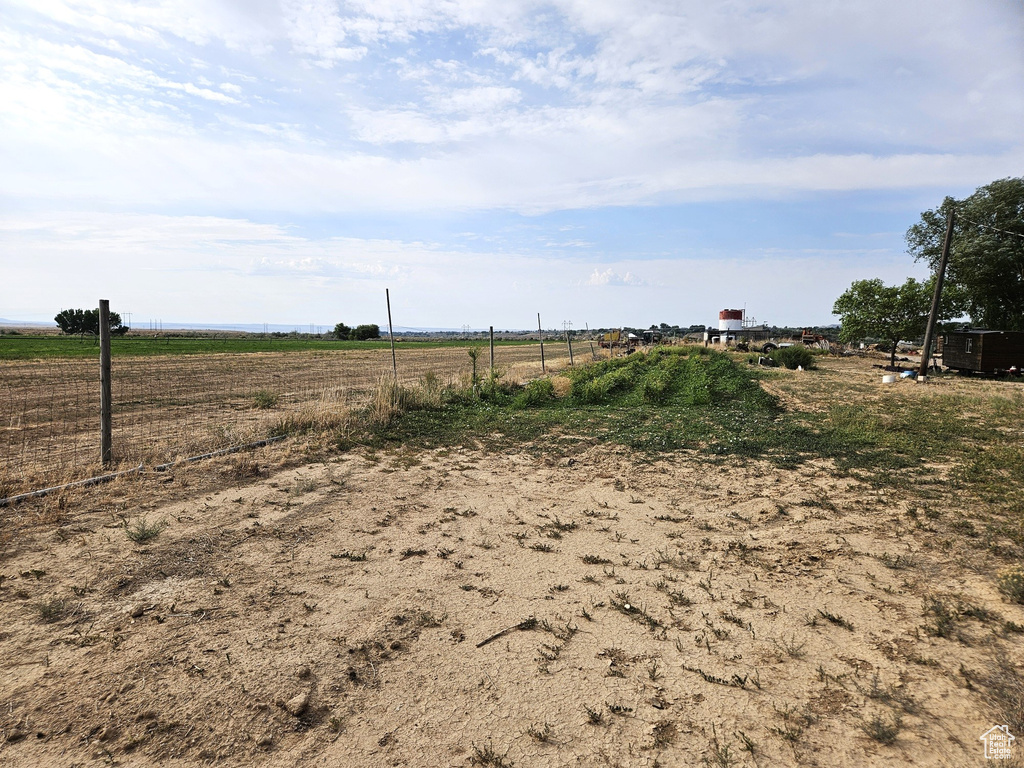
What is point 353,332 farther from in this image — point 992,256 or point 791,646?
point 791,646

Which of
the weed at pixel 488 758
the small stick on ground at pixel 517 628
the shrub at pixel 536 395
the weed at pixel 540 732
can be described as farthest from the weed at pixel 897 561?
the shrub at pixel 536 395

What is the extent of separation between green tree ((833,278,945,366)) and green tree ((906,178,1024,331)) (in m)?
2.61

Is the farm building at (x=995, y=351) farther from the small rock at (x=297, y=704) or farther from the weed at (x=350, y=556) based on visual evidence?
the small rock at (x=297, y=704)

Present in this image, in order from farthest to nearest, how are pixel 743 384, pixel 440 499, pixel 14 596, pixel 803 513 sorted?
pixel 743 384 → pixel 440 499 → pixel 803 513 → pixel 14 596

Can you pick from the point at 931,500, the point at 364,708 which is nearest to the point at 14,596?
the point at 364,708

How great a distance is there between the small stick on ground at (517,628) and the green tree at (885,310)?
32.0m

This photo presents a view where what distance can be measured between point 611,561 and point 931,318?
23.3 m

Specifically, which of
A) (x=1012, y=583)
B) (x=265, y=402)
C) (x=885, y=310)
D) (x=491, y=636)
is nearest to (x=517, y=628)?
(x=491, y=636)

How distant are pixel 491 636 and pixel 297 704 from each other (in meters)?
1.34

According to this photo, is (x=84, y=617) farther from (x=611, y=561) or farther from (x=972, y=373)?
(x=972, y=373)

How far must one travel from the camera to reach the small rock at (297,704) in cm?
317

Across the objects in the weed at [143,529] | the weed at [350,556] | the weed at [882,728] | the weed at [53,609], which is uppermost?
the weed at [143,529]

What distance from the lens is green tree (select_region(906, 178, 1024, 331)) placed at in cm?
3086

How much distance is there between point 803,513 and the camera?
21.1 ft
